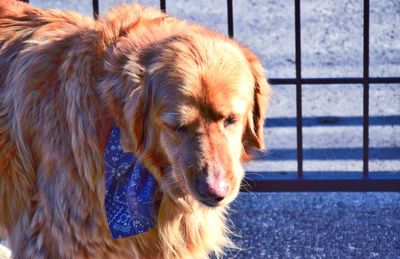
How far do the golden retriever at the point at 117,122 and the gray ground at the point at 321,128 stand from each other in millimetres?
1031

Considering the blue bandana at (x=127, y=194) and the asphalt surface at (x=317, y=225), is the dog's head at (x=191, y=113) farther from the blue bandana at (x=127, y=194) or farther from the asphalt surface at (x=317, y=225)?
the asphalt surface at (x=317, y=225)

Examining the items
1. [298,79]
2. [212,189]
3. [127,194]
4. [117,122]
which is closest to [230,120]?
[212,189]

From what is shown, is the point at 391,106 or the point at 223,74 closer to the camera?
the point at 223,74

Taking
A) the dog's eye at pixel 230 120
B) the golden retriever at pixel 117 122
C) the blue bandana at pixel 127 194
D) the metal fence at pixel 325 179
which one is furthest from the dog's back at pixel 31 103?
the metal fence at pixel 325 179

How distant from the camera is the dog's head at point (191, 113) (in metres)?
3.13

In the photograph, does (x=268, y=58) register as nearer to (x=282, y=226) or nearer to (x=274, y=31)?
(x=274, y=31)

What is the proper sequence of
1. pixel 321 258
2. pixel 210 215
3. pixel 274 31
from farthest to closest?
pixel 274 31 → pixel 321 258 → pixel 210 215

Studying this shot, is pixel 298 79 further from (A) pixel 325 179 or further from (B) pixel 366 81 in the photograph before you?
(A) pixel 325 179

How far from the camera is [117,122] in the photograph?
11.0 feet

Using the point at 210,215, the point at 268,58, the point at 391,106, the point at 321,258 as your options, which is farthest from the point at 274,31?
the point at 210,215

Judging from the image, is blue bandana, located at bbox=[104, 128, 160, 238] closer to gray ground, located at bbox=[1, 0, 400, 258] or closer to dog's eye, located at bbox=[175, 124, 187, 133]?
dog's eye, located at bbox=[175, 124, 187, 133]

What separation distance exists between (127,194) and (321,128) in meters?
2.77

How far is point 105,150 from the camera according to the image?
3480 mm

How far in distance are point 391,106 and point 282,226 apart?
5.74 feet
